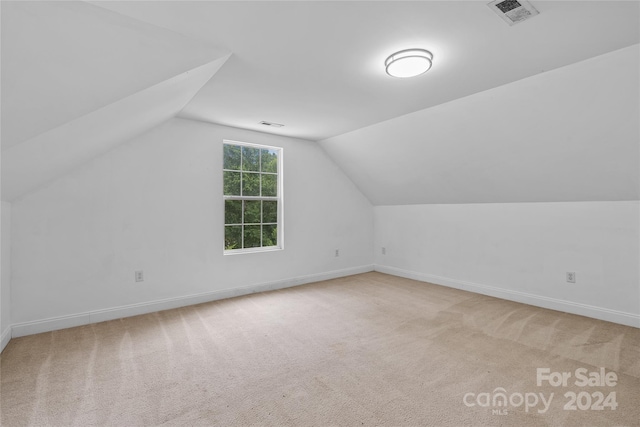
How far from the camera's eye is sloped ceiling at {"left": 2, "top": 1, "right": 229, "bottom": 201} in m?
1.34

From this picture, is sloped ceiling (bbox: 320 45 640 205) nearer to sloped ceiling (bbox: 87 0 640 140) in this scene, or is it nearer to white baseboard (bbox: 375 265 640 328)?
sloped ceiling (bbox: 87 0 640 140)

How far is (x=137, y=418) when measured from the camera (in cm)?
177

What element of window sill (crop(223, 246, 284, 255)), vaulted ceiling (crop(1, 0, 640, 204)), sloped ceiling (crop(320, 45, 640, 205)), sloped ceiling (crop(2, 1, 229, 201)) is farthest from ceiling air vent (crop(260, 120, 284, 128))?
window sill (crop(223, 246, 284, 255))

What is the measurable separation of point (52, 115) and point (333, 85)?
206 cm

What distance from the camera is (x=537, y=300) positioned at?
3.75m

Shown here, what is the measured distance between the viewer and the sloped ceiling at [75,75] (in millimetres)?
1338

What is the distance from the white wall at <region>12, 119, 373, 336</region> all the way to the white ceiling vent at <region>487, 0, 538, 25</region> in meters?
3.34

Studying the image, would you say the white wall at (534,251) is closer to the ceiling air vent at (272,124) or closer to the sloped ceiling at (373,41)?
the sloped ceiling at (373,41)

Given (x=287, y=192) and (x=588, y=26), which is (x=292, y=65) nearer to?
(x=588, y=26)

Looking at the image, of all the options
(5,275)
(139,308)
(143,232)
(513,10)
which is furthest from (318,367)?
(5,275)

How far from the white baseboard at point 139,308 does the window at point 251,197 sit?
0.57m

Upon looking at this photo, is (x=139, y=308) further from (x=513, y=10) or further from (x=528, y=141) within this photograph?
(x=528, y=141)

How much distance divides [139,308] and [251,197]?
196 centimetres

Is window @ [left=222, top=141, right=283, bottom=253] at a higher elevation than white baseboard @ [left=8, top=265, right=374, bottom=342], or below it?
higher
